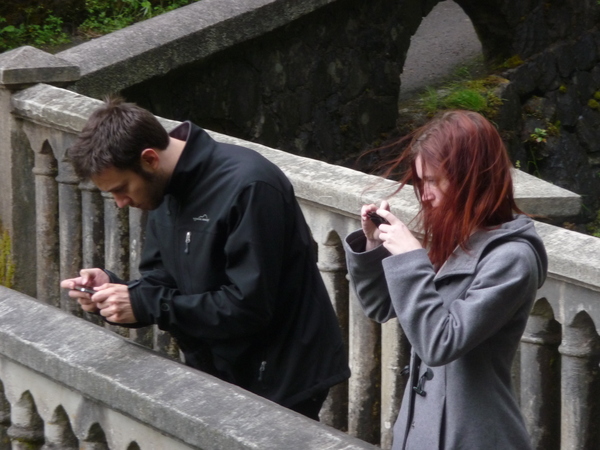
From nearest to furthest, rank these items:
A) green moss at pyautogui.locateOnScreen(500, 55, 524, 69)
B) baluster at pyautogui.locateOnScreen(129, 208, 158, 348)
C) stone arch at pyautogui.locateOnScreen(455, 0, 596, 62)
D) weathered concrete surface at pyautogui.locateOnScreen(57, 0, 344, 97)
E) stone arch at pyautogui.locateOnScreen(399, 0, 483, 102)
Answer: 1. baluster at pyautogui.locateOnScreen(129, 208, 158, 348)
2. weathered concrete surface at pyautogui.locateOnScreen(57, 0, 344, 97)
3. stone arch at pyautogui.locateOnScreen(455, 0, 596, 62)
4. green moss at pyautogui.locateOnScreen(500, 55, 524, 69)
5. stone arch at pyautogui.locateOnScreen(399, 0, 483, 102)

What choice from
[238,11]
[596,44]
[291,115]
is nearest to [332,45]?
[291,115]

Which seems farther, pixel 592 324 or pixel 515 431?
pixel 592 324

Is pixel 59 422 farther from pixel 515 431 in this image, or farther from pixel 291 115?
pixel 291 115

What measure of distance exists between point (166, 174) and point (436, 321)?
3.05 ft

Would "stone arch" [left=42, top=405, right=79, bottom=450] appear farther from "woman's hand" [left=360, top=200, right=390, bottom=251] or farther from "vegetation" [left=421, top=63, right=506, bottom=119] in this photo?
"vegetation" [left=421, top=63, right=506, bottom=119]

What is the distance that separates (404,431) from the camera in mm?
2285

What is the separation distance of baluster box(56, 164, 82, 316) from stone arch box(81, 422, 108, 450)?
1.85m

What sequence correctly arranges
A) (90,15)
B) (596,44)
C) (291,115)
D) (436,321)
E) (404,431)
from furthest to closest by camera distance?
(596,44), (90,15), (291,115), (404,431), (436,321)

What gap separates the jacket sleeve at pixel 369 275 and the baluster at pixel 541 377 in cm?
58

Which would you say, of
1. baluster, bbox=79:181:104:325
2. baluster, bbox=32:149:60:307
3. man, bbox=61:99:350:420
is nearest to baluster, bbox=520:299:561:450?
man, bbox=61:99:350:420

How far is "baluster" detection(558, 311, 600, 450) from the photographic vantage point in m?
2.71

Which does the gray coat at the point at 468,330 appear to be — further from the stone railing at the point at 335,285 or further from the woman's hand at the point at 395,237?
the stone railing at the point at 335,285

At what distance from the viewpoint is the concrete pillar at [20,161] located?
429 centimetres

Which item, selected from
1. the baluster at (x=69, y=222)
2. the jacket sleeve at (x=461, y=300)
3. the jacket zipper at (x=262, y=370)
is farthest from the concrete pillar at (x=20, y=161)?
the jacket sleeve at (x=461, y=300)
